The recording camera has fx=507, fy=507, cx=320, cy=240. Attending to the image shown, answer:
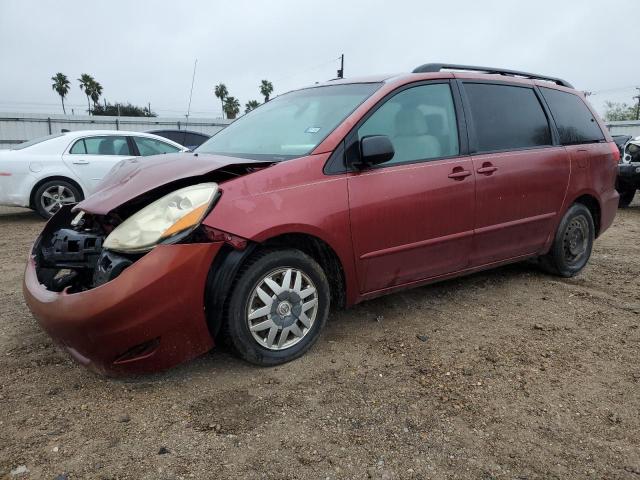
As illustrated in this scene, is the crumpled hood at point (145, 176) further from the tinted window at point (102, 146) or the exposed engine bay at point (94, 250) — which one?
the tinted window at point (102, 146)

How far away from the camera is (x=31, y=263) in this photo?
2932mm

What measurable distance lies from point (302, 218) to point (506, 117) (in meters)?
2.10

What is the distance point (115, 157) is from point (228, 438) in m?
6.79

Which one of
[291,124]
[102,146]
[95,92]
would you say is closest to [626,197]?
[291,124]

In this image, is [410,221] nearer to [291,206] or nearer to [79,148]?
[291,206]

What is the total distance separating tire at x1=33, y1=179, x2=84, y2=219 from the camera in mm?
7469

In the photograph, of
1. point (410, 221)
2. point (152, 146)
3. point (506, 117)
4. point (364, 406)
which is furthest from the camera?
point (152, 146)

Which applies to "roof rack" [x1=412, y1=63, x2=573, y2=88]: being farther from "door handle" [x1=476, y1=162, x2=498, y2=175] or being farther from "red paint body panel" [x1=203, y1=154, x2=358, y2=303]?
"red paint body panel" [x1=203, y1=154, x2=358, y2=303]

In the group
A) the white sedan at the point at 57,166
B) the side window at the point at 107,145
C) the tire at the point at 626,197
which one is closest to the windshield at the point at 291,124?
the white sedan at the point at 57,166

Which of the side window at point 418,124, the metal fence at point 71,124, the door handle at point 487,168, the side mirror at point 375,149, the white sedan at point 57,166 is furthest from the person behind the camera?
the metal fence at point 71,124

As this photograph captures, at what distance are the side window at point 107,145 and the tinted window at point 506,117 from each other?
240 inches

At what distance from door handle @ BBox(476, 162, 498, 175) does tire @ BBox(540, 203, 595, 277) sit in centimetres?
110

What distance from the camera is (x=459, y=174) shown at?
3443mm

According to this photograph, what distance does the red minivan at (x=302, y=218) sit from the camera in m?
2.43
